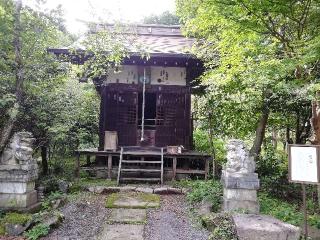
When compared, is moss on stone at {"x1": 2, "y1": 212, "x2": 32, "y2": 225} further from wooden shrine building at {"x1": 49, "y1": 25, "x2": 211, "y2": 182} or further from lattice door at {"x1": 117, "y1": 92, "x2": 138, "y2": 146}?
lattice door at {"x1": 117, "y1": 92, "x2": 138, "y2": 146}

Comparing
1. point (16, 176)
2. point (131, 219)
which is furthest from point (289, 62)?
point (16, 176)

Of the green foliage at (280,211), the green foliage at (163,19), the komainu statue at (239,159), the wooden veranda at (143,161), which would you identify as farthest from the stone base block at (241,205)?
the green foliage at (163,19)

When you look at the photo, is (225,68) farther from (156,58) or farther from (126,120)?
(126,120)

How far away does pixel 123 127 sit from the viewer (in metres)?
12.4

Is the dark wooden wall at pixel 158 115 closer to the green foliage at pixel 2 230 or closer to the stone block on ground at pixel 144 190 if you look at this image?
the stone block on ground at pixel 144 190

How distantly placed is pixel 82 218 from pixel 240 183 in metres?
3.59

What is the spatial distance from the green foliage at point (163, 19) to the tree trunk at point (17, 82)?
19.1m

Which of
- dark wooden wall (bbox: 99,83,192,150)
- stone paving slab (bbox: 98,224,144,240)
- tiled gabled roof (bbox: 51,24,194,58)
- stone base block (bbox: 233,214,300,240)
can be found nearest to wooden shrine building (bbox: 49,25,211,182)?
dark wooden wall (bbox: 99,83,192,150)

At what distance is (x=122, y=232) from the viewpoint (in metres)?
6.40

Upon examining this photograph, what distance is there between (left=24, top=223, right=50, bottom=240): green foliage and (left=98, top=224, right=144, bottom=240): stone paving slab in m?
1.05

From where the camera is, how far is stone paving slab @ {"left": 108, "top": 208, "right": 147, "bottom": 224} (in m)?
7.01

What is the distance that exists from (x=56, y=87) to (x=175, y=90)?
4584mm

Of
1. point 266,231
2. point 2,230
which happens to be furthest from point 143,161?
point 266,231

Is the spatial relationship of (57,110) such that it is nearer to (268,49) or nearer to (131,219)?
(131,219)
